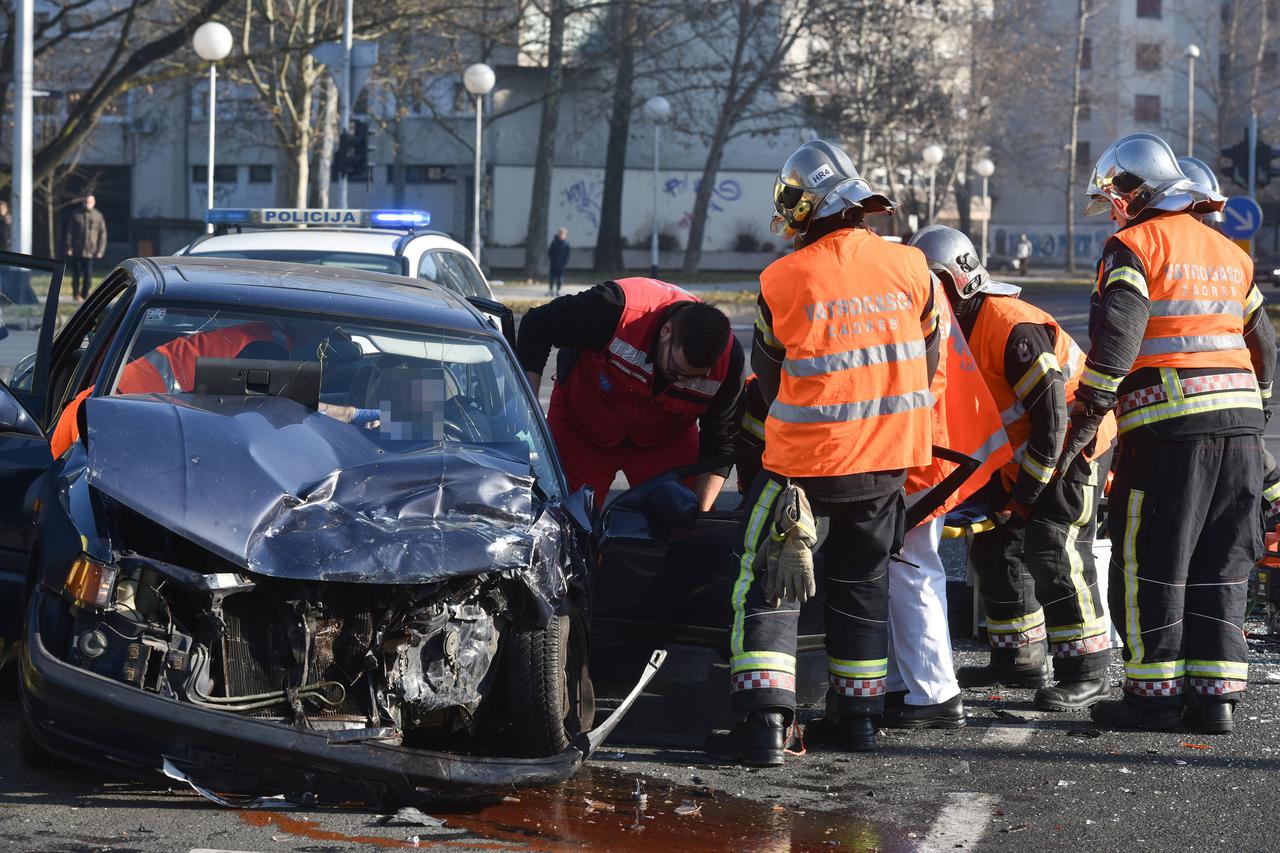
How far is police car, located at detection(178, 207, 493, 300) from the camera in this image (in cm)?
924

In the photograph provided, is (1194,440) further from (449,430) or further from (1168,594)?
(449,430)

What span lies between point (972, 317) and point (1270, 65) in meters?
60.8

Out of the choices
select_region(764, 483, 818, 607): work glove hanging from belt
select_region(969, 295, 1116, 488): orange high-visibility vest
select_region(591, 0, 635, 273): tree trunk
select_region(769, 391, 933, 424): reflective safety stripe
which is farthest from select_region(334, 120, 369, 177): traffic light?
select_region(764, 483, 818, 607): work glove hanging from belt

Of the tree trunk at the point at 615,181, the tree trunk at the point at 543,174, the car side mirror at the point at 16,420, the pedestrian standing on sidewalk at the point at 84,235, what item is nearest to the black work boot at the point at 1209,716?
the car side mirror at the point at 16,420

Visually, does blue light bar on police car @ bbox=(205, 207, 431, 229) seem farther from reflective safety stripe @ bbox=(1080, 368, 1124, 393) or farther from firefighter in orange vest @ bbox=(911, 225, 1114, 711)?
reflective safety stripe @ bbox=(1080, 368, 1124, 393)

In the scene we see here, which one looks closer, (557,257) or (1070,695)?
(1070,695)

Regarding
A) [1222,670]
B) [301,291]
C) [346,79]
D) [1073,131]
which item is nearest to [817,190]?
[301,291]

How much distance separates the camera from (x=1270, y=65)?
61125 mm

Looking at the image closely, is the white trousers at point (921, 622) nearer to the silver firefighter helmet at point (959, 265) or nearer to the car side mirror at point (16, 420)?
the silver firefighter helmet at point (959, 265)

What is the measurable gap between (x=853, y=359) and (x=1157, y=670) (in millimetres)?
1615

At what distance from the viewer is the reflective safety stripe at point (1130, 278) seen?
18.1 ft

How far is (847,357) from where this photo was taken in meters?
4.93

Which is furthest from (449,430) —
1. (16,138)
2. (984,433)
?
(16,138)

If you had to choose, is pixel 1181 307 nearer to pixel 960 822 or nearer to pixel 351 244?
pixel 960 822
